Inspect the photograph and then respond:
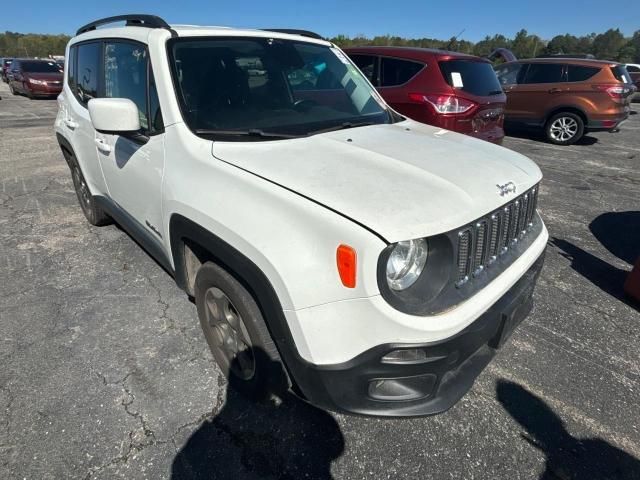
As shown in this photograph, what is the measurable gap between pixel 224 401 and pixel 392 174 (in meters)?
1.52

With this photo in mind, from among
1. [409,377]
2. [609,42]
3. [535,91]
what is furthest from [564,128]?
[609,42]

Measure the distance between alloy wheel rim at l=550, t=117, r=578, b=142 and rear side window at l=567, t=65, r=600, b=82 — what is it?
0.87m

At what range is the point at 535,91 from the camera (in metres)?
9.55

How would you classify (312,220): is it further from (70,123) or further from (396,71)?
(396,71)

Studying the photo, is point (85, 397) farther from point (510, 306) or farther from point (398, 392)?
point (510, 306)

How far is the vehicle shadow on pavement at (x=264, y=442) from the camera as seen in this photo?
6.17 feet

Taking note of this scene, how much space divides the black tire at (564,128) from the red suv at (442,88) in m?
4.44

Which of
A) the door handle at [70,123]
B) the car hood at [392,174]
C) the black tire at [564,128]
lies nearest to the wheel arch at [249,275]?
the car hood at [392,174]

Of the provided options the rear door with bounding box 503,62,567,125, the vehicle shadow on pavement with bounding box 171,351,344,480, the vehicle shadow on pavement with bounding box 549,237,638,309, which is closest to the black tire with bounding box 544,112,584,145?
the rear door with bounding box 503,62,567,125

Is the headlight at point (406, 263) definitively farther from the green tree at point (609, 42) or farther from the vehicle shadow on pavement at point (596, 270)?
the green tree at point (609, 42)

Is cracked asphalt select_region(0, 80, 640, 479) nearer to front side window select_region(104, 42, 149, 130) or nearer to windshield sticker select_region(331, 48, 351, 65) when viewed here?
front side window select_region(104, 42, 149, 130)

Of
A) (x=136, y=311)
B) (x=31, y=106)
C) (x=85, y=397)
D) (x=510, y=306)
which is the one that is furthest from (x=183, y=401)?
(x=31, y=106)

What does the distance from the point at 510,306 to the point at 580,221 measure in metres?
3.80

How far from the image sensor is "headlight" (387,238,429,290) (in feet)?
5.16
